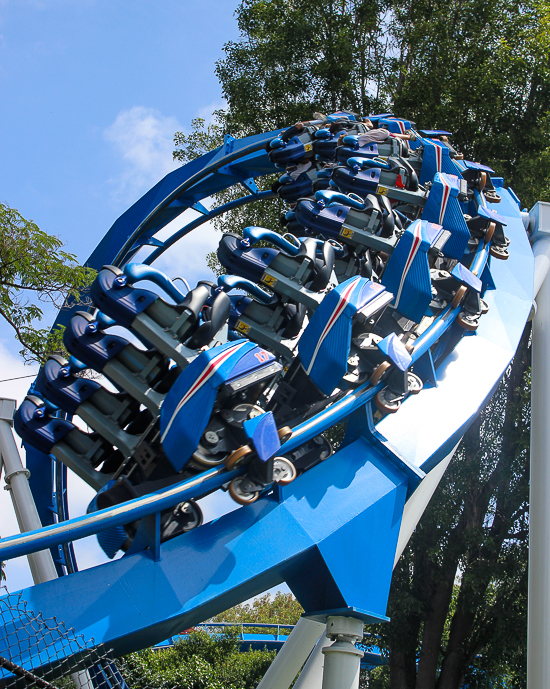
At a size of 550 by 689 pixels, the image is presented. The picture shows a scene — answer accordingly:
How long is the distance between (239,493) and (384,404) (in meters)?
1.17

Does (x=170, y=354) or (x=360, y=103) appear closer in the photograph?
(x=170, y=354)

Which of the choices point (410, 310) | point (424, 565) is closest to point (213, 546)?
point (410, 310)

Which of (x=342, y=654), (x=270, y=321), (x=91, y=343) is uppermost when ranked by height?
(x=270, y=321)

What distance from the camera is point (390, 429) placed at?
170 inches

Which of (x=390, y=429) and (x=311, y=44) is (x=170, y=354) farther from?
(x=311, y=44)

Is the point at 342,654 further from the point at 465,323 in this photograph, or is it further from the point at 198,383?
the point at 465,323

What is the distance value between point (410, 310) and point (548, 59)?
8556mm

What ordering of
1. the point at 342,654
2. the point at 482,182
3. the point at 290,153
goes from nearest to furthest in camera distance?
the point at 342,654 → the point at 482,182 → the point at 290,153

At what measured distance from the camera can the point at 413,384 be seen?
4.48 meters

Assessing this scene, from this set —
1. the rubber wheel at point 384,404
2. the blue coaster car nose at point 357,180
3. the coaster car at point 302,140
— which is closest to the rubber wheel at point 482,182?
the blue coaster car nose at point 357,180

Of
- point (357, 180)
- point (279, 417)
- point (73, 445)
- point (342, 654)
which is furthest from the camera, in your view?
point (357, 180)

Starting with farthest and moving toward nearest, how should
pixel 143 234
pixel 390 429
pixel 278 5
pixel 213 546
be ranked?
pixel 278 5 → pixel 143 234 → pixel 390 429 → pixel 213 546

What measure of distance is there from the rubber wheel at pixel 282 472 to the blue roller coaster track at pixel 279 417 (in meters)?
0.01

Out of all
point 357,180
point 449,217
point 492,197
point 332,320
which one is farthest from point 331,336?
point 492,197
